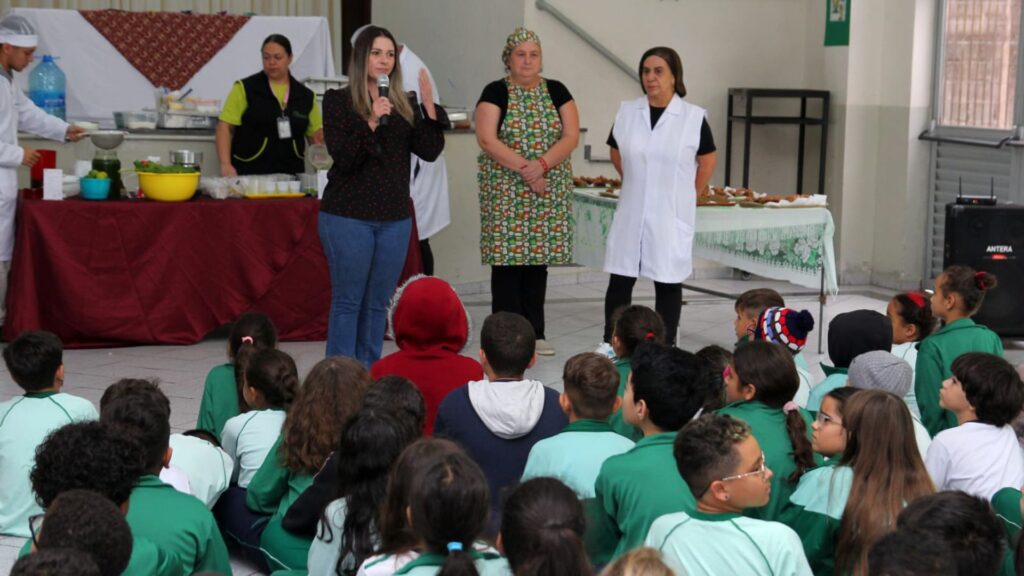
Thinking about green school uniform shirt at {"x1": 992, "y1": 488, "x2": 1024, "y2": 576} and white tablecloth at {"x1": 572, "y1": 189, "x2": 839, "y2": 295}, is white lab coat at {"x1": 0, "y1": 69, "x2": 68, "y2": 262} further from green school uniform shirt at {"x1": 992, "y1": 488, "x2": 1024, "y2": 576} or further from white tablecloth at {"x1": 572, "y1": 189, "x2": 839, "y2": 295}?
green school uniform shirt at {"x1": 992, "y1": 488, "x2": 1024, "y2": 576}

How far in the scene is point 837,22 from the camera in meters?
8.52

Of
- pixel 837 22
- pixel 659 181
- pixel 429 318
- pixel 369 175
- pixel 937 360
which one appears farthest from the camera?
pixel 837 22

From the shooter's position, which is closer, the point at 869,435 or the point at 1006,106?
the point at 869,435

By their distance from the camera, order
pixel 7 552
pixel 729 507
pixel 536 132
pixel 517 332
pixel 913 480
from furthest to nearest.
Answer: pixel 536 132, pixel 7 552, pixel 517 332, pixel 913 480, pixel 729 507

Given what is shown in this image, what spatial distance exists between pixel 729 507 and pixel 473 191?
5.80m

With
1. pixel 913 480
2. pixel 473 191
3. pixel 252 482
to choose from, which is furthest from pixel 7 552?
pixel 473 191

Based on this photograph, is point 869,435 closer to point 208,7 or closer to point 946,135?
point 946,135

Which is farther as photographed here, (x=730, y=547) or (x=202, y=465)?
(x=202, y=465)

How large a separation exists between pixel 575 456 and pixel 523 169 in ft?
9.75

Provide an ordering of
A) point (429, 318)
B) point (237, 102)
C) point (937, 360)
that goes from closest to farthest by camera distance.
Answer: point (429, 318) → point (937, 360) → point (237, 102)

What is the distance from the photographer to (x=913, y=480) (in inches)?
109

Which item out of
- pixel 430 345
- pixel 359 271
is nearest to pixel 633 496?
pixel 430 345

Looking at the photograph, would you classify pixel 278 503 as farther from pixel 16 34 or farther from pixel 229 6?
pixel 229 6

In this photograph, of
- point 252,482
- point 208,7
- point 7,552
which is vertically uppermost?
point 208,7
